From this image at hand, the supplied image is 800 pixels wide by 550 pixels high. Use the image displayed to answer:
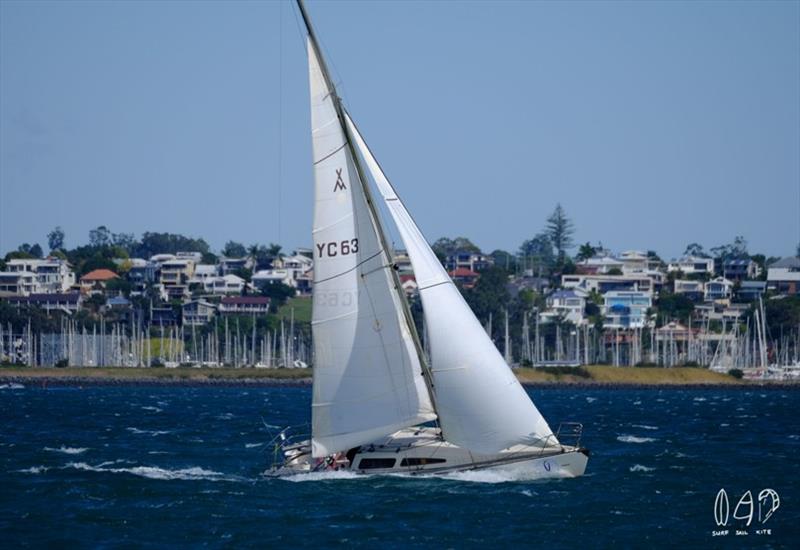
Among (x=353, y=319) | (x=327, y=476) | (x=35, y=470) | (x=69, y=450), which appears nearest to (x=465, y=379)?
(x=353, y=319)

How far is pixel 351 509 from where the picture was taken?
3309 centimetres

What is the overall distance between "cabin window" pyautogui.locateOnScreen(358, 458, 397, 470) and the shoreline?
104 metres

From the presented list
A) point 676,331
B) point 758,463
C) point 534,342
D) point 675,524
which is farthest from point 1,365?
point 675,524

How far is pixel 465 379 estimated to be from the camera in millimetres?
35125

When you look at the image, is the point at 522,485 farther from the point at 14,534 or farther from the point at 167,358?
the point at 167,358

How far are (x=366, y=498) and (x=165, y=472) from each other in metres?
9.54

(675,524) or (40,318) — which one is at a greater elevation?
(40,318)

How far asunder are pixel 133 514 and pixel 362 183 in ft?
31.1

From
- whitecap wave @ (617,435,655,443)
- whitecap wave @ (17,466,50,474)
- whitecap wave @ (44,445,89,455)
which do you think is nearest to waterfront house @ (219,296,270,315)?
whitecap wave @ (617,435,655,443)

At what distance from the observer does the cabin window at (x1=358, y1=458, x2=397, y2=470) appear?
36.2 m

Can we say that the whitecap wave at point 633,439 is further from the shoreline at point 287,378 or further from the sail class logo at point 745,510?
the shoreline at point 287,378

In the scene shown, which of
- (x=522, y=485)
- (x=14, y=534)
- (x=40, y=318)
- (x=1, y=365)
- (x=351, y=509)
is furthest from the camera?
(x=40, y=318)

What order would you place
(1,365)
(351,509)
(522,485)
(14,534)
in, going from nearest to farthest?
(14,534) < (351,509) < (522,485) < (1,365)

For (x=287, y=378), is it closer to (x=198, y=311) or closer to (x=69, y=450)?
(x=198, y=311)
